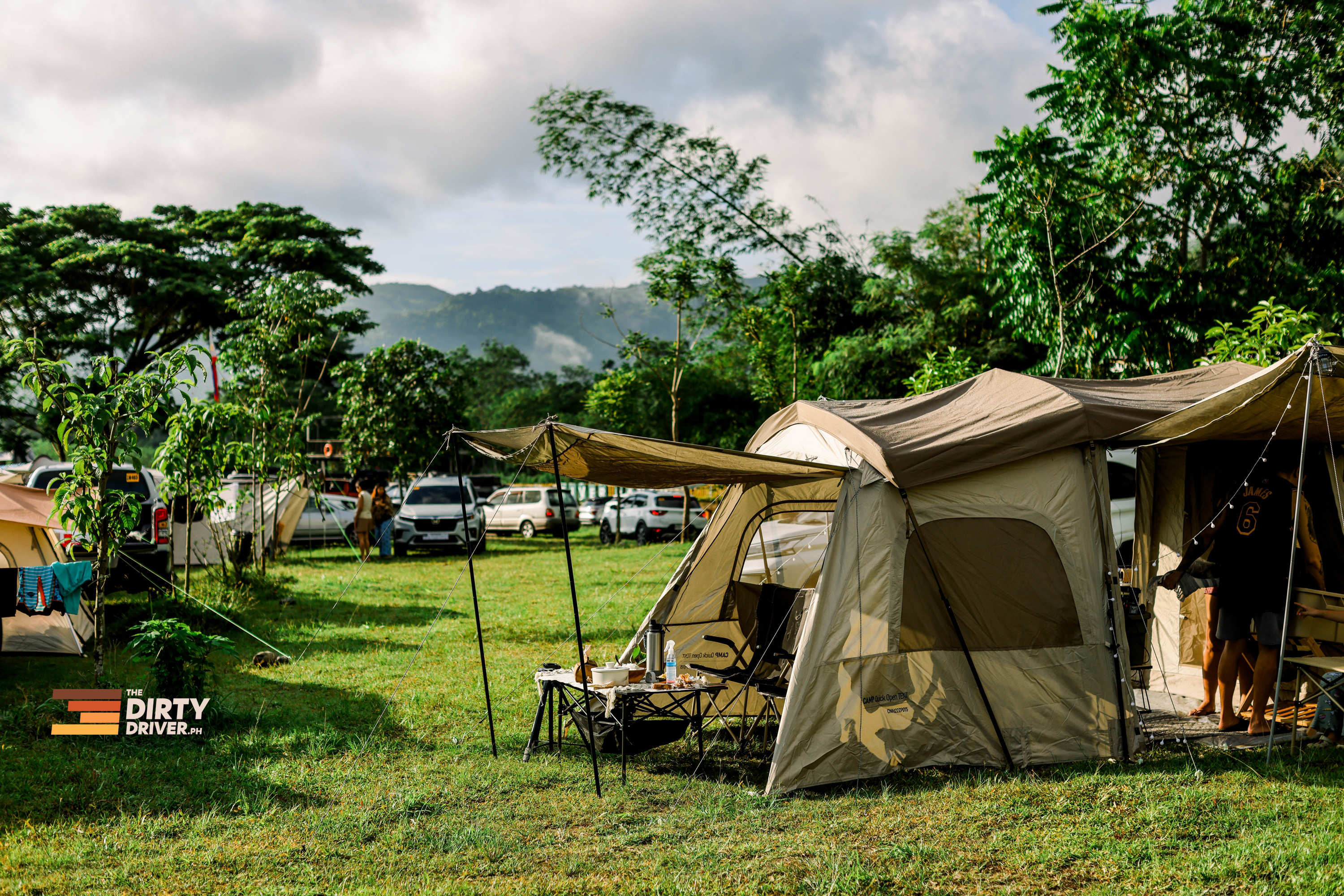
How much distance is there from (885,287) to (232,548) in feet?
43.4

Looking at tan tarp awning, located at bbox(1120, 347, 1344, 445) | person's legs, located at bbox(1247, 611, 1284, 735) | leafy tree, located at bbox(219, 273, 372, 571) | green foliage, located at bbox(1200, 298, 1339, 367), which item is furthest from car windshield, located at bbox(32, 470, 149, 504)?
green foliage, located at bbox(1200, 298, 1339, 367)

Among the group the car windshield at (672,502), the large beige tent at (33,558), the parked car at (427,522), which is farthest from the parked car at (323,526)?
the large beige tent at (33,558)

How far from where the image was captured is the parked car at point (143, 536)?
10766 mm

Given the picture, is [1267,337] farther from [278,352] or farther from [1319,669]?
[278,352]

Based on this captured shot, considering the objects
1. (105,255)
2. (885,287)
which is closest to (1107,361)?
(885,287)

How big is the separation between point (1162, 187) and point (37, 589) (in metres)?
13.8

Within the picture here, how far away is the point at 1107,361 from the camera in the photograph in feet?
43.9

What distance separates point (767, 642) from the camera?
6.97m

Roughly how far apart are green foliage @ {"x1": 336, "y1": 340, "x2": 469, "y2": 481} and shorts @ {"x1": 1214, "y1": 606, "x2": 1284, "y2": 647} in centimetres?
2050

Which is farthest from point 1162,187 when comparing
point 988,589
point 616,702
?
point 616,702

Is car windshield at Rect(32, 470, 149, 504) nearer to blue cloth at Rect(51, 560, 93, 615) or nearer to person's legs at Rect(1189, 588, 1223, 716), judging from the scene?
blue cloth at Rect(51, 560, 93, 615)

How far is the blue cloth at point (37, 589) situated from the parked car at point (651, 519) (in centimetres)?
1533

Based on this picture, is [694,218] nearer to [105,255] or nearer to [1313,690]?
[1313,690]

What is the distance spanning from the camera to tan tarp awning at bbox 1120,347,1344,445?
5.40 metres
